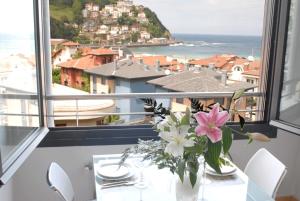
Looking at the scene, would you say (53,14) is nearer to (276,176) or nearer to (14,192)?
(14,192)

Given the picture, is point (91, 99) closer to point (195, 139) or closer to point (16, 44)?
point (16, 44)

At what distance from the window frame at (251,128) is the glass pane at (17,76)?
0.29 metres

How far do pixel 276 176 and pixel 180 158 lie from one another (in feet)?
2.52

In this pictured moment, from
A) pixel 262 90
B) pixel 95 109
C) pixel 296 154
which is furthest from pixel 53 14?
pixel 296 154

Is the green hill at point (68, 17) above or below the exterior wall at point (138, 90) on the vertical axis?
A: above

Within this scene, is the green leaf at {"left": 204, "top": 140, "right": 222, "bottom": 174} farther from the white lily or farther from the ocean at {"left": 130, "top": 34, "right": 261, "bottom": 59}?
the ocean at {"left": 130, "top": 34, "right": 261, "bottom": 59}

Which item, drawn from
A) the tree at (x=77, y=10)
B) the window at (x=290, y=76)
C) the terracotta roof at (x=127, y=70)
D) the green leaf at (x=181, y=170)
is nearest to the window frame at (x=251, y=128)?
the window at (x=290, y=76)

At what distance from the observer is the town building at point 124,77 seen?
2.40 metres

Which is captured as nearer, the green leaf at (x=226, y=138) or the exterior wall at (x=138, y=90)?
the green leaf at (x=226, y=138)

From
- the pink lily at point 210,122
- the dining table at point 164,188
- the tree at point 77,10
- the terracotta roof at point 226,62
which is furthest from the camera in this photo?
the terracotta roof at point 226,62

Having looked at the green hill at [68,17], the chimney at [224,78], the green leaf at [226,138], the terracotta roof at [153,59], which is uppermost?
the green hill at [68,17]

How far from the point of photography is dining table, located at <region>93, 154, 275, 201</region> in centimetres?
159

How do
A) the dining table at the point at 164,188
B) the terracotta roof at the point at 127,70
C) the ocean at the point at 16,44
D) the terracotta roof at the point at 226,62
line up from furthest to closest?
the terracotta roof at the point at 226,62
the terracotta roof at the point at 127,70
the ocean at the point at 16,44
the dining table at the point at 164,188

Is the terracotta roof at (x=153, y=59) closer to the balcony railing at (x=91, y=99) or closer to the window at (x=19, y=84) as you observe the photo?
the balcony railing at (x=91, y=99)
